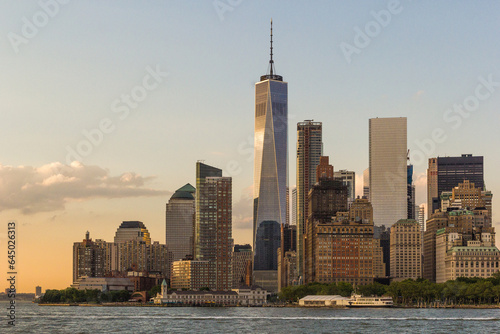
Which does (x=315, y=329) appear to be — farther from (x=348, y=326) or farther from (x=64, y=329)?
(x=64, y=329)

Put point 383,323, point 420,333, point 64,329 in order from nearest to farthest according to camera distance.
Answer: point 420,333 → point 64,329 → point 383,323

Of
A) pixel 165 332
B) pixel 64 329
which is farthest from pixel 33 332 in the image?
pixel 165 332

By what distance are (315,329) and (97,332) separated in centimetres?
4165

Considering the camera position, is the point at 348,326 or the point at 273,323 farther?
the point at 273,323

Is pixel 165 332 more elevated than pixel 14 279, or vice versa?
pixel 14 279

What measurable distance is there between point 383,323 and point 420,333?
96.0 ft

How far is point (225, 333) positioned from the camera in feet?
538

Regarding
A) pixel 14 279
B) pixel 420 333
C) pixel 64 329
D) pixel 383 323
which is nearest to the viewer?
pixel 14 279

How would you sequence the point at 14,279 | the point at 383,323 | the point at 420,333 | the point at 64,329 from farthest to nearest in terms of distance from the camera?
the point at 383,323 → the point at 64,329 → the point at 420,333 → the point at 14,279

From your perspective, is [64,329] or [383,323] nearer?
[64,329]

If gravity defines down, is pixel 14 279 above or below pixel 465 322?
above

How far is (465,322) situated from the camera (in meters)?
195

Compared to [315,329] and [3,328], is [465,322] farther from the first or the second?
[3,328]

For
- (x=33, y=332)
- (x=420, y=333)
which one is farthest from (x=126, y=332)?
(x=420, y=333)
